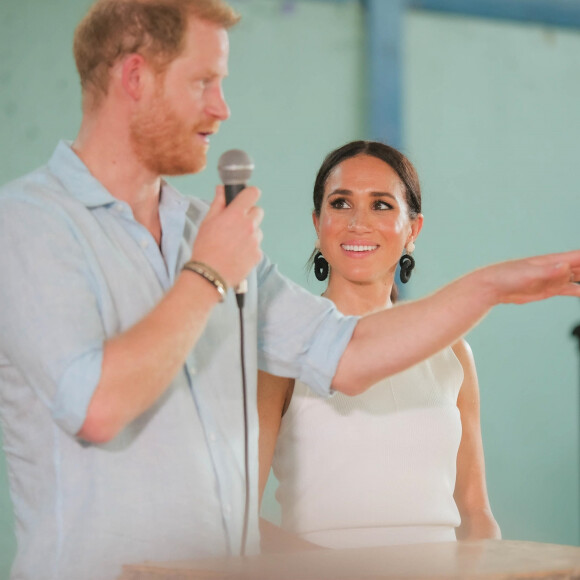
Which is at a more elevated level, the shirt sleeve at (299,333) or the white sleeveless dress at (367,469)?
the shirt sleeve at (299,333)

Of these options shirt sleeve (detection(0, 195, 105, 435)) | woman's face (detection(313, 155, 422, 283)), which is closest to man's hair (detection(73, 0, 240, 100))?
shirt sleeve (detection(0, 195, 105, 435))

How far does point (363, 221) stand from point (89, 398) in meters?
1.16

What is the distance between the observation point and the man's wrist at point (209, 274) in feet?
4.17

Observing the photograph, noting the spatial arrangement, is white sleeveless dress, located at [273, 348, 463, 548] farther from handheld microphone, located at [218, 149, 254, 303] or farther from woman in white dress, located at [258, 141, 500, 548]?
handheld microphone, located at [218, 149, 254, 303]

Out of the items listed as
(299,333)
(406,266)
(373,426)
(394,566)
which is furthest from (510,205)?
(394,566)

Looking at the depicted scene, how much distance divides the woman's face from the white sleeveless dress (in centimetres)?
32

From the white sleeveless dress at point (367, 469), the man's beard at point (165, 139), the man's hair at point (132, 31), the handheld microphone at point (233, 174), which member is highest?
the man's hair at point (132, 31)

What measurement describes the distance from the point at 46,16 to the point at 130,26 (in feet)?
→ 7.46

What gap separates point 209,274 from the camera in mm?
1272

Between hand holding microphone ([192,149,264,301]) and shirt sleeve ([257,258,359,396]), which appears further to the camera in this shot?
shirt sleeve ([257,258,359,396])

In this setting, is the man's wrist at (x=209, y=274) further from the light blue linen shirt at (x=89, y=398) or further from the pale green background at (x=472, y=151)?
the pale green background at (x=472, y=151)

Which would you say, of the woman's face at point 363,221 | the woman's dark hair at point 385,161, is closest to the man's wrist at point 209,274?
the woman's face at point 363,221

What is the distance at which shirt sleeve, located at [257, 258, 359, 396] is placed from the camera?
154 cm

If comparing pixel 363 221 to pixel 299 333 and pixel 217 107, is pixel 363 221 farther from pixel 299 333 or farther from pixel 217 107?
pixel 217 107
